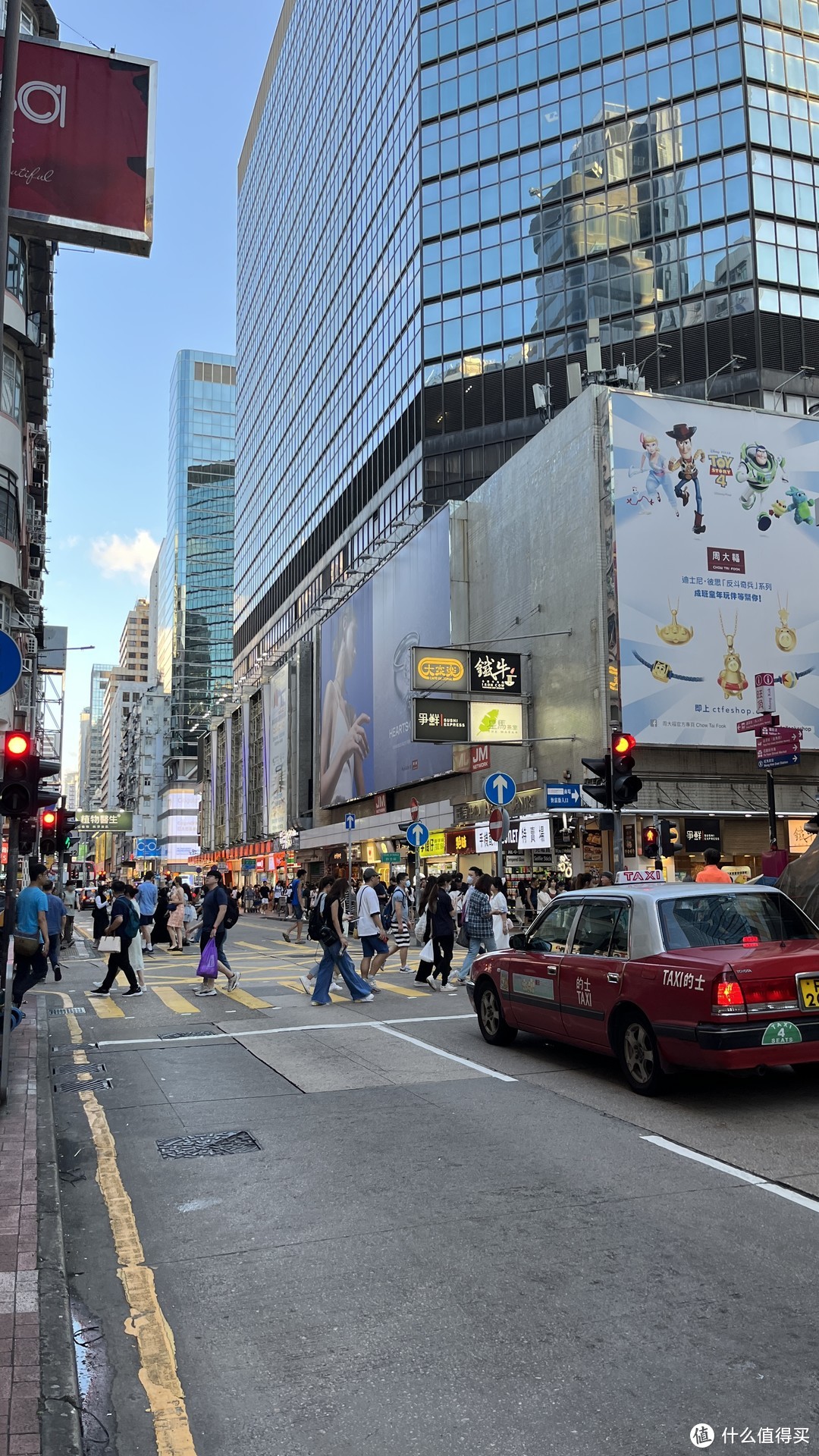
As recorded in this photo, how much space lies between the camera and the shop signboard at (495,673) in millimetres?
35031

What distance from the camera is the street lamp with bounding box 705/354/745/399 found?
1726 inches

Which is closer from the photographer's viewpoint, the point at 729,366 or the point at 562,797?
the point at 562,797

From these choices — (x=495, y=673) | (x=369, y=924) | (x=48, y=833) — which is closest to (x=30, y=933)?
(x=369, y=924)

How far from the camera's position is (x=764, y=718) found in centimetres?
1842

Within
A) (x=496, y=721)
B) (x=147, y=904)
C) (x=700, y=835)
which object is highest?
(x=496, y=721)

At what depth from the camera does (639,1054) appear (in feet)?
26.1

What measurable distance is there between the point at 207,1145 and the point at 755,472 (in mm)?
32727

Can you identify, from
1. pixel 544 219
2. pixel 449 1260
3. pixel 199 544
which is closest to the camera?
pixel 449 1260

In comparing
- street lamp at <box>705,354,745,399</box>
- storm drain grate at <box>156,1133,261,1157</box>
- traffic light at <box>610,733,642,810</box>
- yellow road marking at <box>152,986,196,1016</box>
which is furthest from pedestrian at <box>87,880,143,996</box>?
street lamp at <box>705,354,745,399</box>

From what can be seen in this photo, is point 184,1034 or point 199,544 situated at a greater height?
point 199,544

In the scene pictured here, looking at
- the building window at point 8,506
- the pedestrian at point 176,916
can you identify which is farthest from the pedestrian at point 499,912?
the building window at point 8,506

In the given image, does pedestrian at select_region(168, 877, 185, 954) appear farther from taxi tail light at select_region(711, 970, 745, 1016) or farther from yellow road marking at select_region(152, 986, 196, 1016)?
taxi tail light at select_region(711, 970, 745, 1016)

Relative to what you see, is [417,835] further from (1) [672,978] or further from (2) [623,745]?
(1) [672,978]

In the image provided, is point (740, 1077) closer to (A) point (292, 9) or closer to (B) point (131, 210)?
(B) point (131, 210)
